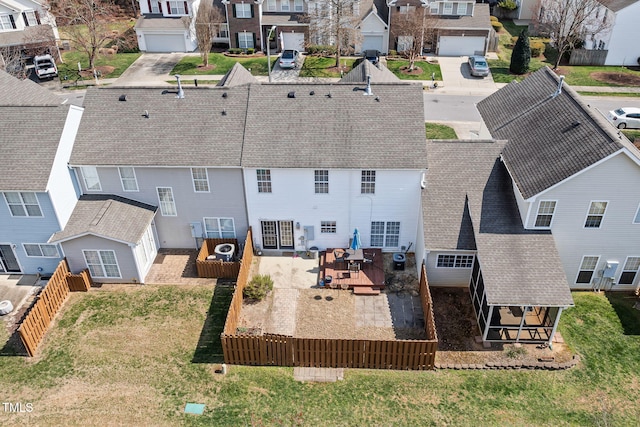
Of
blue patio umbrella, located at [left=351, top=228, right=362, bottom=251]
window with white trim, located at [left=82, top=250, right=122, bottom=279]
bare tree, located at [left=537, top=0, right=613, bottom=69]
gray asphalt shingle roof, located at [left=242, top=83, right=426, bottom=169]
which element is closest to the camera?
gray asphalt shingle roof, located at [left=242, top=83, right=426, bottom=169]

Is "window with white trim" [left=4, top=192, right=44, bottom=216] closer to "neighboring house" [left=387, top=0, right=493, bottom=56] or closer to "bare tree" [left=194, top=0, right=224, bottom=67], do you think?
"bare tree" [left=194, top=0, right=224, bottom=67]

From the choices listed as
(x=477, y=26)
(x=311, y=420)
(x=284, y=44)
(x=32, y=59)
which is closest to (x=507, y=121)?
(x=311, y=420)

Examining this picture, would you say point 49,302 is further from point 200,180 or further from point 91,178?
point 200,180

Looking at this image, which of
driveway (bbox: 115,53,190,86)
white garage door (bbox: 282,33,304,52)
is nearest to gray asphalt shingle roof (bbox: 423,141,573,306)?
white garage door (bbox: 282,33,304,52)

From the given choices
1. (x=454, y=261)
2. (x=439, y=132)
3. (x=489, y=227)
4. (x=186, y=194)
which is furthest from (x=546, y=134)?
(x=186, y=194)

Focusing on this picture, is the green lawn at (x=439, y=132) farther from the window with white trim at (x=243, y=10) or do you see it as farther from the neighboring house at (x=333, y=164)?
the window with white trim at (x=243, y=10)
